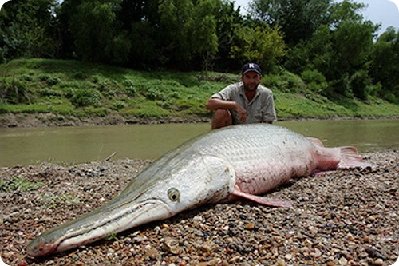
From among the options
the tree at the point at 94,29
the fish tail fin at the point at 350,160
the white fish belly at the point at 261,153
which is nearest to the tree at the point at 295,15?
the tree at the point at 94,29

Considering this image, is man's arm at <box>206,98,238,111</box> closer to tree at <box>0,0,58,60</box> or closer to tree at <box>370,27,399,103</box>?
tree at <box>0,0,58,60</box>

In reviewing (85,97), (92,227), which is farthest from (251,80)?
(85,97)

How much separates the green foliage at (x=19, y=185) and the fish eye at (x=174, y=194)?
2.57 m

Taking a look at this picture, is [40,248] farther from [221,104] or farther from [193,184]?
[221,104]

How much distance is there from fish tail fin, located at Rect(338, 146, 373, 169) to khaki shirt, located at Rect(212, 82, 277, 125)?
46.1 inches

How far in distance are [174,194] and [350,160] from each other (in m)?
3.63

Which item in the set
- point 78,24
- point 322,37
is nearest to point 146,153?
point 78,24

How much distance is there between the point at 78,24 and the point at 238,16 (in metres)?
17.6

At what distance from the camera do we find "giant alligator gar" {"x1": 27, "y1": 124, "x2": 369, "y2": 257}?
3361 millimetres

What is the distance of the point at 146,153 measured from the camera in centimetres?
1169

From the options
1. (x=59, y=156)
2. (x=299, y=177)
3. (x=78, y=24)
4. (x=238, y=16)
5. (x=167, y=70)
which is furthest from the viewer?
(x=238, y=16)

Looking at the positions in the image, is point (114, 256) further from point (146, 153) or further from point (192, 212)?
point (146, 153)

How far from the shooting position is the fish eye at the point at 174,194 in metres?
3.88

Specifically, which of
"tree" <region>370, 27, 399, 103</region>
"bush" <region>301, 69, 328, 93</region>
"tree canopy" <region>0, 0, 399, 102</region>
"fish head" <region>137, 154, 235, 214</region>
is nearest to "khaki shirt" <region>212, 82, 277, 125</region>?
"fish head" <region>137, 154, 235, 214</region>
